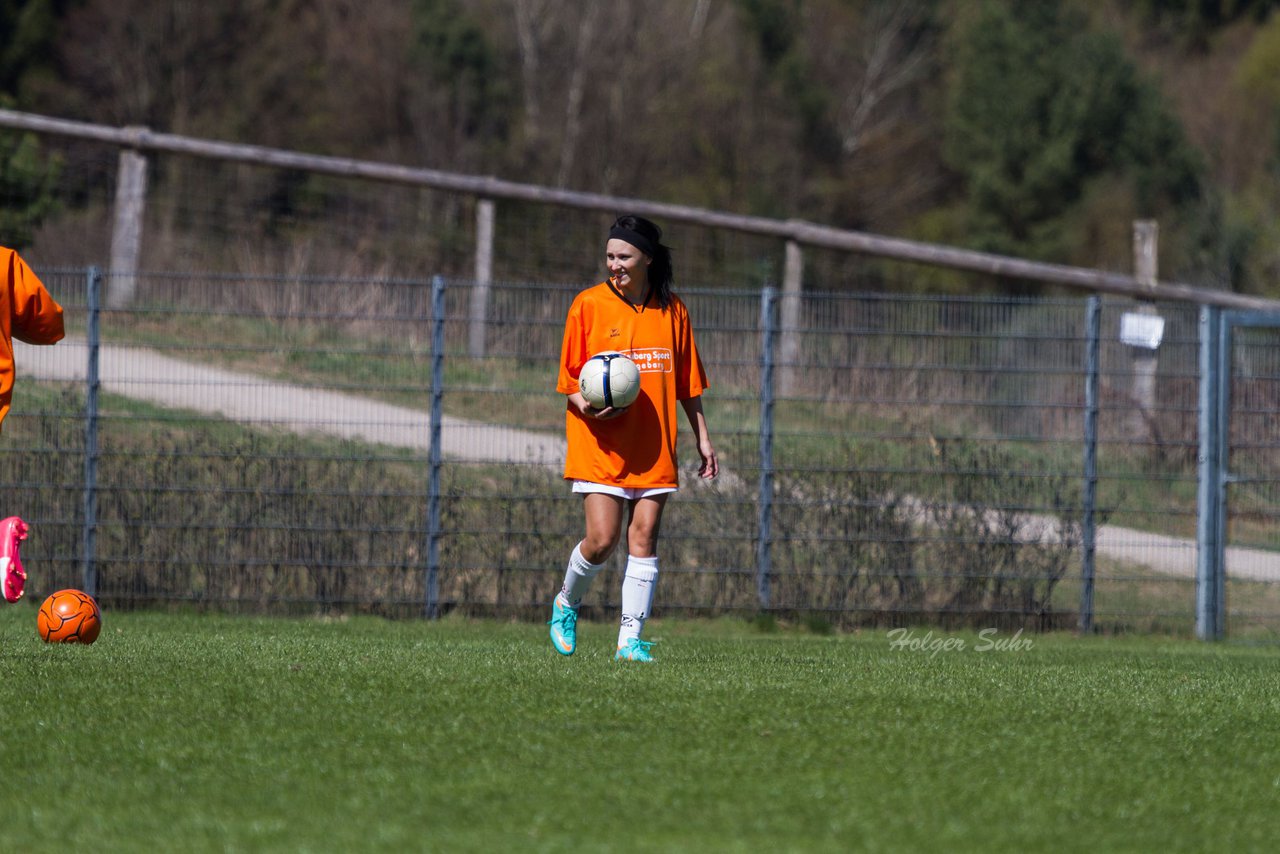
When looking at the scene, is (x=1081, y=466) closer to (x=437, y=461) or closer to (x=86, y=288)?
(x=437, y=461)

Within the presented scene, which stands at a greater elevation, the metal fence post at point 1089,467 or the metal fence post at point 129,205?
the metal fence post at point 129,205

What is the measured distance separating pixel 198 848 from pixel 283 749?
3.60 ft

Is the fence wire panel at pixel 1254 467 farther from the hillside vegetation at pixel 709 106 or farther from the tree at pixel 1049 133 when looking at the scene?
the tree at pixel 1049 133

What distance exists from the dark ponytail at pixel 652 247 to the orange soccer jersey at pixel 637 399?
8 centimetres

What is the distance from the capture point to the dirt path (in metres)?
12.2

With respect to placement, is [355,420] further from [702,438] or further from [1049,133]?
[1049,133]

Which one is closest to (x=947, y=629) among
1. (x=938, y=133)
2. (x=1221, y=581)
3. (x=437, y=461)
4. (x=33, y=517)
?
(x=1221, y=581)

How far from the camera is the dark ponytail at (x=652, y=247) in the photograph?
24.7 ft

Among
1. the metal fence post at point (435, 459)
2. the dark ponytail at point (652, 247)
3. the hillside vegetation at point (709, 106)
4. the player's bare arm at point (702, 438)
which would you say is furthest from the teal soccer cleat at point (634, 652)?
the hillside vegetation at point (709, 106)

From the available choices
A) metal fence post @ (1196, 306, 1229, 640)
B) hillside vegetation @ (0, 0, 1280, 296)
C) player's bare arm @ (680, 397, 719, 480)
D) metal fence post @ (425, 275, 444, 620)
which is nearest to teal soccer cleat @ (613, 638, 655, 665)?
player's bare arm @ (680, 397, 719, 480)

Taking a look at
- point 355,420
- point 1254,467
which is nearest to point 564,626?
point 355,420

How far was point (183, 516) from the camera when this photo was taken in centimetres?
1213

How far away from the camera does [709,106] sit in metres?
41.9

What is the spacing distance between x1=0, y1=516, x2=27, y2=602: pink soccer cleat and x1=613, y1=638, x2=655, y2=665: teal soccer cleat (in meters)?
2.69
